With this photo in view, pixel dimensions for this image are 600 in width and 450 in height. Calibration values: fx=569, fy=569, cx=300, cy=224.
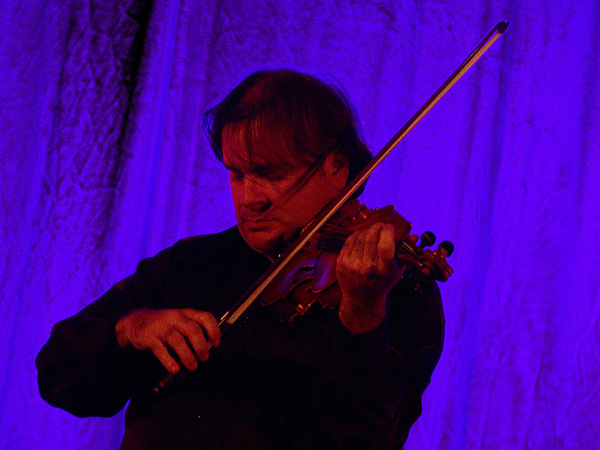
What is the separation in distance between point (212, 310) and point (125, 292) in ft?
0.70

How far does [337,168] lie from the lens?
3.68 ft

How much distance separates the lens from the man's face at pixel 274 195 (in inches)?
41.3

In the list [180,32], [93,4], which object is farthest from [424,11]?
[93,4]

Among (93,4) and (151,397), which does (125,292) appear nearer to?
(151,397)

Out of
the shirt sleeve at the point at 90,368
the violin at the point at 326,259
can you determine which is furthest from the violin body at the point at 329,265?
the shirt sleeve at the point at 90,368

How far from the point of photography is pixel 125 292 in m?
1.18

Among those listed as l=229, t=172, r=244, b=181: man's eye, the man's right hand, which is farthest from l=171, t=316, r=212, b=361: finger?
l=229, t=172, r=244, b=181: man's eye

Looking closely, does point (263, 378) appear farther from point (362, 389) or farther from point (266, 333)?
point (362, 389)

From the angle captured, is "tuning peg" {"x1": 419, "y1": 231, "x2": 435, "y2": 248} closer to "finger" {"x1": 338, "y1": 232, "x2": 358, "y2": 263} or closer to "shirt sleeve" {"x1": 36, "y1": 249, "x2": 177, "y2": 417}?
"finger" {"x1": 338, "y1": 232, "x2": 358, "y2": 263}

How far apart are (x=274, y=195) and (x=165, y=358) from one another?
36 centimetres

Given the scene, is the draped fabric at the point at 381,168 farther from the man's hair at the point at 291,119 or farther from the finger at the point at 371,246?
the finger at the point at 371,246

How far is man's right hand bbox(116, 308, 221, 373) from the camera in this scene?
0.84 metres

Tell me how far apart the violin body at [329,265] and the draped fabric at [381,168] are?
52cm

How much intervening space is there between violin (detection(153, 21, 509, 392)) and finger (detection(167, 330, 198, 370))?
0.06 m
